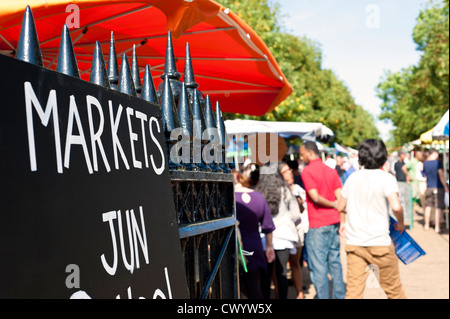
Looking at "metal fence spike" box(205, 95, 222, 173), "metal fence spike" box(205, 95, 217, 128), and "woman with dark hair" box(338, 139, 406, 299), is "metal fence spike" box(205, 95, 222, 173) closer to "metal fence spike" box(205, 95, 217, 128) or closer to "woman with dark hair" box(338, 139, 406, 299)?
"metal fence spike" box(205, 95, 217, 128)

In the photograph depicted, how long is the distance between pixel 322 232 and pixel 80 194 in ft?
16.6

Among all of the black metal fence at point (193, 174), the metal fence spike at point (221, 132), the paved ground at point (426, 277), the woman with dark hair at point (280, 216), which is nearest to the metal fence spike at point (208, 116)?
the black metal fence at point (193, 174)

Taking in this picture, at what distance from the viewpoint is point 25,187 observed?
1239 millimetres

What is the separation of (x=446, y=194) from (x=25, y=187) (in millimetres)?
13088

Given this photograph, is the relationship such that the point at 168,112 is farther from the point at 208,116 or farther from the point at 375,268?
the point at 375,268

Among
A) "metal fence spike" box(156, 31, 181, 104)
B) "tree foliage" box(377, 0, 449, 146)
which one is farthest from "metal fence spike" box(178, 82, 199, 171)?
"tree foliage" box(377, 0, 449, 146)

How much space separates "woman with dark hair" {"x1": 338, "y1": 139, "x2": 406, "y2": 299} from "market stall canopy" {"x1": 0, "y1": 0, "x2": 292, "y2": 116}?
4.00 feet

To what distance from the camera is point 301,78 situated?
→ 1569 inches

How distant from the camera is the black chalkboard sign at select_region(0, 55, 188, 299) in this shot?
3.97ft

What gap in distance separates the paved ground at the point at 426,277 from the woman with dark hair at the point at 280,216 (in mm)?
1042

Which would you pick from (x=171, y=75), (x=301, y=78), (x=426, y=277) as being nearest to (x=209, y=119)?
(x=171, y=75)

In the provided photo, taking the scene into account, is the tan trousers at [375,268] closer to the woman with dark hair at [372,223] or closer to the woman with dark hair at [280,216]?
the woman with dark hair at [372,223]
